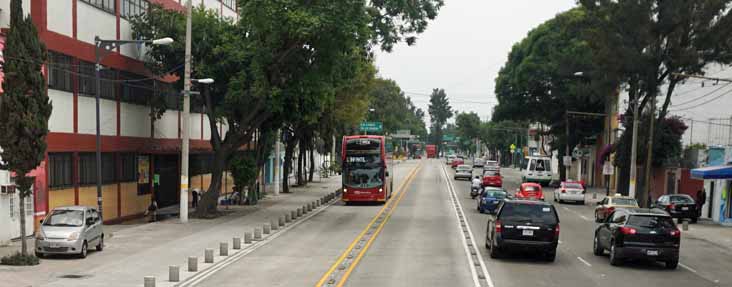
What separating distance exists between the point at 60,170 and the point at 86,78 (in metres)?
4.61

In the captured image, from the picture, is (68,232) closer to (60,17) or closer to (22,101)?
(22,101)

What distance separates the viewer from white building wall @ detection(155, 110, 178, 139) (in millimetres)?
43812

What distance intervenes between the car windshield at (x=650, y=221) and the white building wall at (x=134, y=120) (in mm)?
25761

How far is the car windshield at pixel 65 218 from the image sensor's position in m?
23.2

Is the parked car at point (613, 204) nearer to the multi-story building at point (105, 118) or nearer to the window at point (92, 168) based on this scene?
the multi-story building at point (105, 118)

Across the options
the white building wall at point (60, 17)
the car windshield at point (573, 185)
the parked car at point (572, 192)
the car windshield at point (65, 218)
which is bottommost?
the parked car at point (572, 192)

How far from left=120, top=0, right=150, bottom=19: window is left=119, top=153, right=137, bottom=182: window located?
712cm

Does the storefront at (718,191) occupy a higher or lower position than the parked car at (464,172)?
higher

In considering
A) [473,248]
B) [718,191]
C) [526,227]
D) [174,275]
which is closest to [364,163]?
[718,191]

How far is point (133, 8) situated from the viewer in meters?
40.2

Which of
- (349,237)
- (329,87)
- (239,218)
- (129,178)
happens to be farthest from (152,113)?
(349,237)

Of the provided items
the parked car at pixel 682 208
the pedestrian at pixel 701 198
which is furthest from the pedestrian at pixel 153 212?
the pedestrian at pixel 701 198

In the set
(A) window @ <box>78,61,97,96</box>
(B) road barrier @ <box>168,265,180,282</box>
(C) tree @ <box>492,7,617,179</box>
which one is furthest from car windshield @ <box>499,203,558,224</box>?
(C) tree @ <box>492,7,617,179</box>

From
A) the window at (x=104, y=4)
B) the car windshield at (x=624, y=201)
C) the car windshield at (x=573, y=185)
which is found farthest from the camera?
the car windshield at (x=573, y=185)
